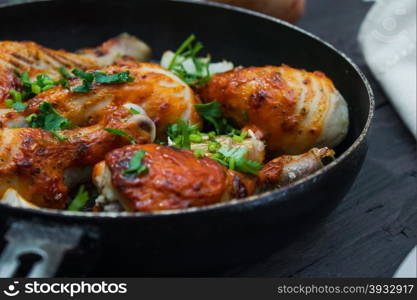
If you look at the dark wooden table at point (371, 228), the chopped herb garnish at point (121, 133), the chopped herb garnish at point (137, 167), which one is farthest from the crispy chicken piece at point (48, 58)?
the dark wooden table at point (371, 228)

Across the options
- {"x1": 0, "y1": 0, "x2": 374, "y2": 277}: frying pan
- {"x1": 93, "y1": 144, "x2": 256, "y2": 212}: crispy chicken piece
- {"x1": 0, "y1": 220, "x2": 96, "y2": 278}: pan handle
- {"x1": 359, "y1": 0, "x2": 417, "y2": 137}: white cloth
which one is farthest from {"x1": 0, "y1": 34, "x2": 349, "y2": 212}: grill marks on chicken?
{"x1": 359, "y1": 0, "x2": 417, "y2": 137}: white cloth

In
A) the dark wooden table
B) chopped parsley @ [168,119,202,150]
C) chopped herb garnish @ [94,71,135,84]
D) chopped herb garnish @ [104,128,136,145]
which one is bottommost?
the dark wooden table

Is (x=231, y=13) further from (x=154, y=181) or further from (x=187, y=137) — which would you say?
(x=154, y=181)

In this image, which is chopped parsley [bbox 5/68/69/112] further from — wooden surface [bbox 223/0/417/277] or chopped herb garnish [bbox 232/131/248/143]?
wooden surface [bbox 223/0/417/277]

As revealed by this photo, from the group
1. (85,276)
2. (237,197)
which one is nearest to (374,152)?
(237,197)

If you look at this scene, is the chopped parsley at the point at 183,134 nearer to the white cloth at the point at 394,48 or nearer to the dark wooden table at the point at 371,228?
the dark wooden table at the point at 371,228

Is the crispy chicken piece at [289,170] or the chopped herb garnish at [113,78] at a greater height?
the chopped herb garnish at [113,78]
